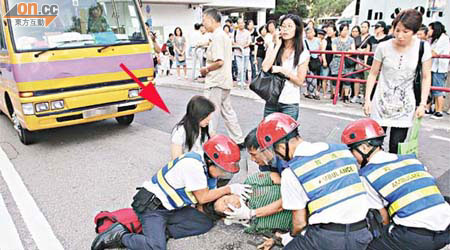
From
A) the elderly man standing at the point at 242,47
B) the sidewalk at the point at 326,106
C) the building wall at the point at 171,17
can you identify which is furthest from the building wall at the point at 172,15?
the elderly man standing at the point at 242,47

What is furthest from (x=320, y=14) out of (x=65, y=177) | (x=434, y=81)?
(x=65, y=177)

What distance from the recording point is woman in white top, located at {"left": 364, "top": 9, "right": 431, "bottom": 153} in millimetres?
3001

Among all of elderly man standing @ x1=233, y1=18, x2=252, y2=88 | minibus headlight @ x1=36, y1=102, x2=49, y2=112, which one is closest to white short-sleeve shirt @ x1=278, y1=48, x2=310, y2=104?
minibus headlight @ x1=36, y1=102, x2=49, y2=112

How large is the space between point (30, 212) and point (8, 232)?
0.32 meters

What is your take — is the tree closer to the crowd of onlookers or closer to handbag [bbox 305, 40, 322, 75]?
the crowd of onlookers

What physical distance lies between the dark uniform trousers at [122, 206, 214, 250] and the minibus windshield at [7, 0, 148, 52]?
9.90 ft

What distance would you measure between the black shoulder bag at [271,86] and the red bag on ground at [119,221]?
1631 millimetres

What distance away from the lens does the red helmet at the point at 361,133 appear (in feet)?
7.41

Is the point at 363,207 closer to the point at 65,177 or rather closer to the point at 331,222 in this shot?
the point at 331,222

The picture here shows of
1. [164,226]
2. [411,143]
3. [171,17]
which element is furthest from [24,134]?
[171,17]

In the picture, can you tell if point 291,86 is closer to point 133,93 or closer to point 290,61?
point 290,61

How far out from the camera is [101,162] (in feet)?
14.7

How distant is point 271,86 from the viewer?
344cm

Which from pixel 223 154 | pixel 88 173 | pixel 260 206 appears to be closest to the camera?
pixel 223 154
